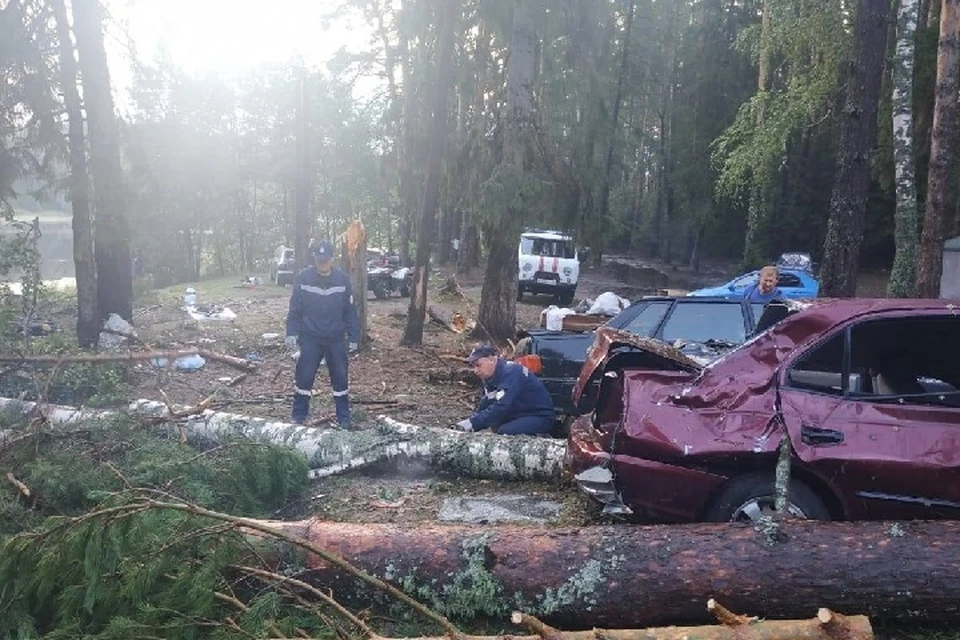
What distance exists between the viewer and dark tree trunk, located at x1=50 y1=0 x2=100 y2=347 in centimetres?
1188

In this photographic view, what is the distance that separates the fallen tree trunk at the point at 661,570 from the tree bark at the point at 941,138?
920 cm

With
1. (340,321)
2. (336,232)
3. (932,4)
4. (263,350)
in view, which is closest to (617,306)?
(263,350)

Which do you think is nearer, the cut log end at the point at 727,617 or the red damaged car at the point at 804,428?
the cut log end at the point at 727,617

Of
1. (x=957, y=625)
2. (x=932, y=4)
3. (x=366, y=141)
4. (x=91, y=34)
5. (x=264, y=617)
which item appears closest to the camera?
(x=264, y=617)

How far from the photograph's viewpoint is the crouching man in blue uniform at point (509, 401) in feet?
23.4

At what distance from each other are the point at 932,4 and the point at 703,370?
21.3 m

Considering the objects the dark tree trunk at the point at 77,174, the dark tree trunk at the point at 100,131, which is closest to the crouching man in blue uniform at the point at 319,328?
the dark tree trunk at the point at 77,174

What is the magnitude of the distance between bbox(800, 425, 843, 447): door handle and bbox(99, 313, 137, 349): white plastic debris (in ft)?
34.0

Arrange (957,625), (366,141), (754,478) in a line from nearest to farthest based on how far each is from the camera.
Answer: (957,625) < (754,478) < (366,141)

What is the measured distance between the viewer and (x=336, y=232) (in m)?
48.9

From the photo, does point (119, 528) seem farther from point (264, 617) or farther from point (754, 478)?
point (754, 478)

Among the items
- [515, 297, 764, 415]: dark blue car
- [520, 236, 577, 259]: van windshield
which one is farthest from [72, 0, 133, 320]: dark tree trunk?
[520, 236, 577, 259]: van windshield

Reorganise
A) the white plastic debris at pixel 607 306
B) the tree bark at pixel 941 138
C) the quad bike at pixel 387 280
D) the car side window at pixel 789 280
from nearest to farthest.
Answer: the tree bark at pixel 941 138, the white plastic debris at pixel 607 306, the car side window at pixel 789 280, the quad bike at pixel 387 280

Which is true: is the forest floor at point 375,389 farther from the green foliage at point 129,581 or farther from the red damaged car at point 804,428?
the green foliage at point 129,581
